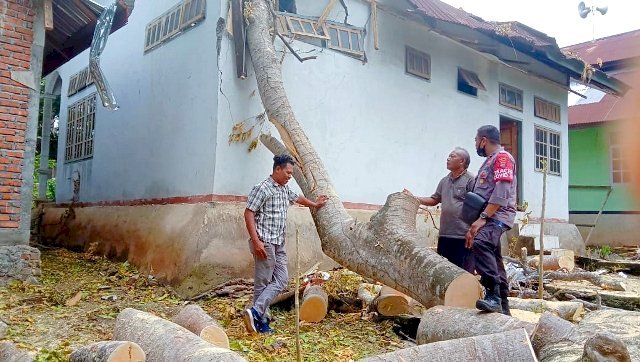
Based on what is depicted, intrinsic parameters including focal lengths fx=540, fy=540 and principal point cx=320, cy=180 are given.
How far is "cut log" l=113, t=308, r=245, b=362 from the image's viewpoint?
3051mm

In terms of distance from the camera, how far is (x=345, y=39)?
26.7 feet

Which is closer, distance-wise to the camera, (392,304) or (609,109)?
(392,304)

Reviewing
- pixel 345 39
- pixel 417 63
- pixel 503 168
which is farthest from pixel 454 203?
pixel 417 63

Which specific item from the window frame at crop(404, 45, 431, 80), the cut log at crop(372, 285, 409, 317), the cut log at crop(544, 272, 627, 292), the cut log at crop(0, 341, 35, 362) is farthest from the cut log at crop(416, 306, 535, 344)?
the window frame at crop(404, 45, 431, 80)

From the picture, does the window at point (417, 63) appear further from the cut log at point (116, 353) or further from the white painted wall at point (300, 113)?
the cut log at point (116, 353)

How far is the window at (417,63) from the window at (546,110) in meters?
3.77

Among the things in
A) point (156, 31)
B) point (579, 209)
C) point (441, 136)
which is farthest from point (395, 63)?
point (579, 209)

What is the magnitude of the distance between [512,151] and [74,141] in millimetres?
9170

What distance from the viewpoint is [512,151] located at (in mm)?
11586

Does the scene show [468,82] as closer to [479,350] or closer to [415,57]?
[415,57]

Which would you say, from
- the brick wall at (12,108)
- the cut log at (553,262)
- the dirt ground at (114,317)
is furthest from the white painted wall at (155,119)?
the cut log at (553,262)

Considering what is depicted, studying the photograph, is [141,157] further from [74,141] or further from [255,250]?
[255,250]

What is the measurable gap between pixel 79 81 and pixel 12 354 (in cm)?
839

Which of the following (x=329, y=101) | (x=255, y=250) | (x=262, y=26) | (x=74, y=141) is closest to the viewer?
(x=255, y=250)
